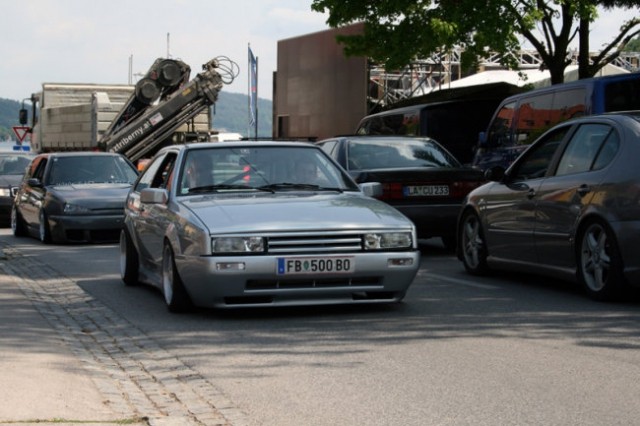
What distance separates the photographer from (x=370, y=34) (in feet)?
105

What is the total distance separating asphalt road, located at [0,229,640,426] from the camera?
6793mm

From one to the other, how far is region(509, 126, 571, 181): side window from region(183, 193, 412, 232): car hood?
2117 mm

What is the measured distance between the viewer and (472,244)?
45.9 ft

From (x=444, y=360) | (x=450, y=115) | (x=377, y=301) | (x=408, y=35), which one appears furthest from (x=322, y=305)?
(x=408, y=35)

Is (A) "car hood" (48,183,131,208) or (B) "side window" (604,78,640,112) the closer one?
(B) "side window" (604,78,640,112)

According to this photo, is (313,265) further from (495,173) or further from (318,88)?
(318,88)

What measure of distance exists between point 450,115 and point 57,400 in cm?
1752

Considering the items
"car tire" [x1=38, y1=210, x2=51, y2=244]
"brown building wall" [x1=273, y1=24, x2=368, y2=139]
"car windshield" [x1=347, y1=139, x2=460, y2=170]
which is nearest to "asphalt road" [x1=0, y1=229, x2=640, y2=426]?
"car windshield" [x1=347, y1=139, x2=460, y2=170]

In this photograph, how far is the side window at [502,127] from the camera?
62.8 feet

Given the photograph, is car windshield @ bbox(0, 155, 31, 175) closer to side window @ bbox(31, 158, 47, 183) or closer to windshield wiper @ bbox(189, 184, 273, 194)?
side window @ bbox(31, 158, 47, 183)

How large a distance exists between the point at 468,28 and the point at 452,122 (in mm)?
6858

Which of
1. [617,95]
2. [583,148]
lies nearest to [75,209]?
[617,95]

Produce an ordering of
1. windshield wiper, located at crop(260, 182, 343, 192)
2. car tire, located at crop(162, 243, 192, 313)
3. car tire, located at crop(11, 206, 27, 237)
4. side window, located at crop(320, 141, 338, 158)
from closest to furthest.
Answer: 1. car tire, located at crop(162, 243, 192, 313)
2. windshield wiper, located at crop(260, 182, 343, 192)
3. side window, located at crop(320, 141, 338, 158)
4. car tire, located at crop(11, 206, 27, 237)

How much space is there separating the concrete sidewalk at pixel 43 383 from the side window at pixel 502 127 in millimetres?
10035
